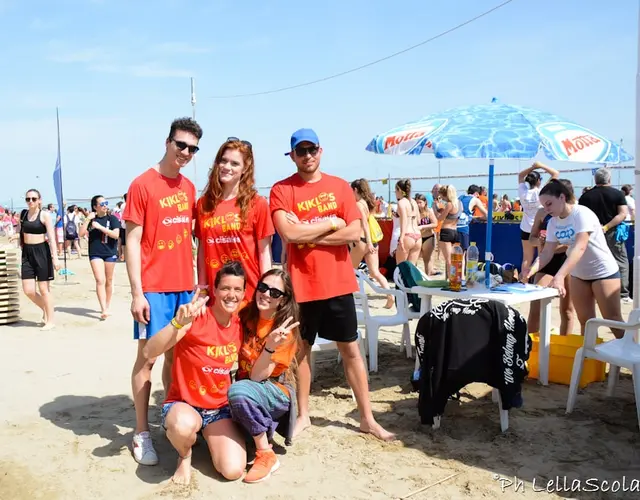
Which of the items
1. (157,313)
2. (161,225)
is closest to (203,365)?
(157,313)

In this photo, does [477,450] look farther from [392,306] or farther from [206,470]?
[392,306]

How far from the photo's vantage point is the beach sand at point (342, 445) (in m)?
3.31

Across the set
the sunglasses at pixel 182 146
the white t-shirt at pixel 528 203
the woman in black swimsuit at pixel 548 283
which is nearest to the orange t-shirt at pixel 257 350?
the sunglasses at pixel 182 146

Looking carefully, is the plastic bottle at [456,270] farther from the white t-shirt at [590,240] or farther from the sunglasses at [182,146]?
the sunglasses at [182,146]

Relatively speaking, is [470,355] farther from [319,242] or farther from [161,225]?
[161,225]

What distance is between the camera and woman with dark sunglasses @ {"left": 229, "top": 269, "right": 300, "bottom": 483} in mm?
3393

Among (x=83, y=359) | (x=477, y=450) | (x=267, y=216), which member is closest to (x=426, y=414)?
(x=477, y=450)

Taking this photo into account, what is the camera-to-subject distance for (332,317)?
3867 mm

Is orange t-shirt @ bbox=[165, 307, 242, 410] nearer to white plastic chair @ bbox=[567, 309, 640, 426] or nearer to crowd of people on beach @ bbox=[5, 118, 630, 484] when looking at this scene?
crowd of people on beach @ bbox=[5, 118, 630, 484]

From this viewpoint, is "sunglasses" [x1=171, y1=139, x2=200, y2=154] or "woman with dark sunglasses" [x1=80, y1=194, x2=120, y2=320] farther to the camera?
"woman with dark sunglasses" [x1=80, y1=194, x2=120, y2=320]

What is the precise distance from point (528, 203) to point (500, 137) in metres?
5.86

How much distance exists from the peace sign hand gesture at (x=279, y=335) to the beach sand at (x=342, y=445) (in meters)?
0.75

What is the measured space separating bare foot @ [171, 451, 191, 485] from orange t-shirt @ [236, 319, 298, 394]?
A: 57 cm

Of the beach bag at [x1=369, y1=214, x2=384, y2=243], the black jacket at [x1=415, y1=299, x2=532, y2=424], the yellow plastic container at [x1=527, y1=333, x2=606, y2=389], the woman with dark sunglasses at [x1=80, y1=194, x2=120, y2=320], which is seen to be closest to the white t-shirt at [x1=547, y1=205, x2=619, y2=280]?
the yellow plastic container at [x1=527, y1=333, x2=606, y2=389]
